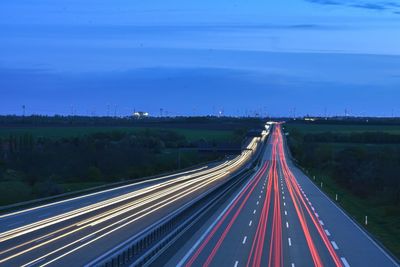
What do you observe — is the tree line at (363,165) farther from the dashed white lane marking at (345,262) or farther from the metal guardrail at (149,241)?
the dashed white lane marking at (345,262)

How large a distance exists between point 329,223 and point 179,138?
11855cm

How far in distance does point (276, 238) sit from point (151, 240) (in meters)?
7.67

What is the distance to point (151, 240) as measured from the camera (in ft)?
91.2

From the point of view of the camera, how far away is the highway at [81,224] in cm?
2567

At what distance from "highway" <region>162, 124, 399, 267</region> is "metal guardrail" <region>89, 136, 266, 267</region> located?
1.77 feet

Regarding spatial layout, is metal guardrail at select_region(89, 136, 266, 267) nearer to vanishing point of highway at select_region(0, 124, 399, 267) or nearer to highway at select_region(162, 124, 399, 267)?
vanishing point of highway at select_region(0, 124, 399, 267)

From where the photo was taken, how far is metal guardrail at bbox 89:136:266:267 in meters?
21.4

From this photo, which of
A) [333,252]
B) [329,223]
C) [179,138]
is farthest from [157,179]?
[179,138]

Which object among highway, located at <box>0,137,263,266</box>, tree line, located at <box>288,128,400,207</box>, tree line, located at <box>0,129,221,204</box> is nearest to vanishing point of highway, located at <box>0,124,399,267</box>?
highway, located at <box>0,137,263,266</box>

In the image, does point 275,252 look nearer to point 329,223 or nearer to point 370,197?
point 329,223

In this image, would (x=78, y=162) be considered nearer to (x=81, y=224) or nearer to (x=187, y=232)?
(x=81, y=224)

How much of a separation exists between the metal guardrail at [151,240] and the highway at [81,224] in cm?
169

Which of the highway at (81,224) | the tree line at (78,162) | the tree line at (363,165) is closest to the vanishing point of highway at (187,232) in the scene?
the highway at (81,224)

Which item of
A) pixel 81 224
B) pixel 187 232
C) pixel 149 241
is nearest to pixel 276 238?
pixel 187 232
